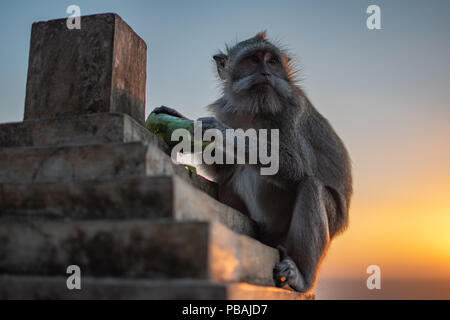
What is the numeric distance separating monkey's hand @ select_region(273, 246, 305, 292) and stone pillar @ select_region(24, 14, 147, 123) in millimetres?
1737

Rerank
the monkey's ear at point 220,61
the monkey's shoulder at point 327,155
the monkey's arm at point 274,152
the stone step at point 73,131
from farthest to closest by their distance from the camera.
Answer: the monkey's ear at point 220,61, the monkey's shoulder at point 327,155, the monkey's arm at point 274,152, the stone step at point 73,131

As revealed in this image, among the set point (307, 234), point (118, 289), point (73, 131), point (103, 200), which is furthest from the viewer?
point (307, 234)

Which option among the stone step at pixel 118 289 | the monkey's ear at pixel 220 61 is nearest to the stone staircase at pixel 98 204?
the stone step at pixel 118 289

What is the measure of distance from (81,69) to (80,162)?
38.3 inches

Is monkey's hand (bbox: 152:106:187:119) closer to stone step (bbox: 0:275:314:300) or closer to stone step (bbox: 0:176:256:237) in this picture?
stone step (bbox: 0:176:256:237)

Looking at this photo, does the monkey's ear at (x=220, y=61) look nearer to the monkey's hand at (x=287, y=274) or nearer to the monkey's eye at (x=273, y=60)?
the monkey's eye at (x=273, y=60)

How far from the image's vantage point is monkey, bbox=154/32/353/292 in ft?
14.5

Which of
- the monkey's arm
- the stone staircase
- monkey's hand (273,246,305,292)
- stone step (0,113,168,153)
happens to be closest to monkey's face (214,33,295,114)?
the monkey's arm

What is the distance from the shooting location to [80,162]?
9.20 feet

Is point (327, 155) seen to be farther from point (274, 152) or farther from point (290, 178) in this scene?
point (274, 152)

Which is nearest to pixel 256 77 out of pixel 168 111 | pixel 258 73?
pixel 258 73

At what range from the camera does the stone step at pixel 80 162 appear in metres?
2.69

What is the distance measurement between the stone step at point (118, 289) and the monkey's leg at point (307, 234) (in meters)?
1.97
